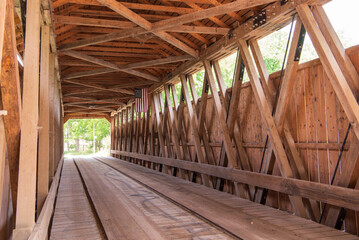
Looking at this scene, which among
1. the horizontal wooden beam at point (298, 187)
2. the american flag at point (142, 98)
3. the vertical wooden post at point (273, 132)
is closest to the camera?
the horizontal wooden beam at point (298, 187)

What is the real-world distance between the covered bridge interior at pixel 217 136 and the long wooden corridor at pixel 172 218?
0.02 meters

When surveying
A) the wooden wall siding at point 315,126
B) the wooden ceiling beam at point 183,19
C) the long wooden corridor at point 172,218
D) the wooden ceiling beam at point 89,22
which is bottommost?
the long wooden corridor at point 172,218

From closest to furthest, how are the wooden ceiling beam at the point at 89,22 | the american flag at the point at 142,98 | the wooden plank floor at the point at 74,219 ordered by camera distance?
the wooden plank floor at the point at 74,219 → the wooden ceiling beam at the point at 89,22 → the american flag at the point at 142,98

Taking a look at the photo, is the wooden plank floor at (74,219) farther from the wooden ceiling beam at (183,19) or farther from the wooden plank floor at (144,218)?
the wooden ceiling beam at (183,19)

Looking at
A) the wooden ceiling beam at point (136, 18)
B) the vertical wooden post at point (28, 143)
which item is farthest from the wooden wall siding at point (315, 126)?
the vertical wooden post at point (28, 143)

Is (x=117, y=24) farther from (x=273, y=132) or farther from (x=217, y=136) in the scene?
(x=273, y=132)

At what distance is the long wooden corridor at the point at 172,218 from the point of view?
3.47 m

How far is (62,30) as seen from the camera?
21.1ft

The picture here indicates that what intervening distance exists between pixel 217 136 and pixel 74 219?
12.0 ft

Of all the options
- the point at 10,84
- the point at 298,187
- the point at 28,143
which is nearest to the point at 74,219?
the point at 28,143

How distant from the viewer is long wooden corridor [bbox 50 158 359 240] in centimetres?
347

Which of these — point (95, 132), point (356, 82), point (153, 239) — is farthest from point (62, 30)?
point (95, 132)

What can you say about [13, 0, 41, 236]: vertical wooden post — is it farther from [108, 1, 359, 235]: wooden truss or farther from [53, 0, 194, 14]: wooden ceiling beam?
[108, 1, 359, 235]: wooden truss

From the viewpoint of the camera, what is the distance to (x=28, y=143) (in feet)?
8.41
